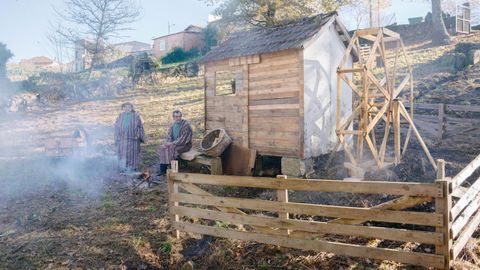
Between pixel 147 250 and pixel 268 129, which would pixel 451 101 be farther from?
pixel 147 250

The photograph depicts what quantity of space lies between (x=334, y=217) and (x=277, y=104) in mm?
5000

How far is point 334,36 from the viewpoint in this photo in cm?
1041

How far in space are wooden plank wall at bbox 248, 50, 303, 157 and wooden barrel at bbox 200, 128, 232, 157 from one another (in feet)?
2.24

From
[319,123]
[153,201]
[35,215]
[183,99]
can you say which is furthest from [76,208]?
[183,99]

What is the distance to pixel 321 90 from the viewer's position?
9.90 metres

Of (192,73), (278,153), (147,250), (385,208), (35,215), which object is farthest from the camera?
(192,73)

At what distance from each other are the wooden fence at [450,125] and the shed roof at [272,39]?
4.70 m

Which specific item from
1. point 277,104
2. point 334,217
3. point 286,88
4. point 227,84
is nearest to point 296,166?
point 277,104

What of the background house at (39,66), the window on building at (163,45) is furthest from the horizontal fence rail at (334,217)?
Answer: the window on building at (163,45)

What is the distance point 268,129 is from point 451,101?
7.84 meters

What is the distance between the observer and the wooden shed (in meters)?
9.35

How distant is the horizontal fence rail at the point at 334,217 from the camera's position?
4.34 metres

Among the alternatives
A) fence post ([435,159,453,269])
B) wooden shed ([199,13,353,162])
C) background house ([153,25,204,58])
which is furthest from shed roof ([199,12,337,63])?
background house ([153,25,204,58])

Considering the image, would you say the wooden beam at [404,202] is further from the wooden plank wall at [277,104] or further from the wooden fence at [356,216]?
the wooden plank wall at [277,104]
